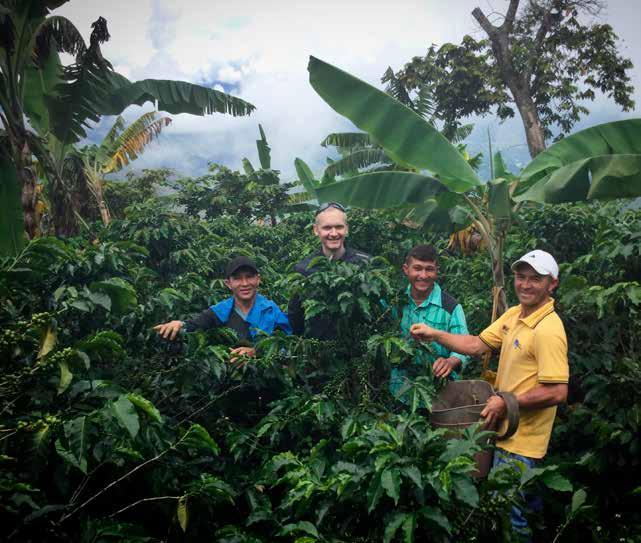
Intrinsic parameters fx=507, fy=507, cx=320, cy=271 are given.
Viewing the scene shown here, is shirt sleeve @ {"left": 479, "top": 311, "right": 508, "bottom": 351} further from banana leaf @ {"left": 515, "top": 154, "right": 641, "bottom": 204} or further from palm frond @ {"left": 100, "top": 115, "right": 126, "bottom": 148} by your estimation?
palm frond @ {"left": 100, "top": 115, "right": 126, "bottom": 148}

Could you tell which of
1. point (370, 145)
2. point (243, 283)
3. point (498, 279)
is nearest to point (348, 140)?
point (370, 145)

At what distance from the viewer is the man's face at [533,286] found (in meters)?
2.90

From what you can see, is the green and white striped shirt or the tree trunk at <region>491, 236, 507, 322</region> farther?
the tree trunk at <region>491, 236, 507, 322</region>

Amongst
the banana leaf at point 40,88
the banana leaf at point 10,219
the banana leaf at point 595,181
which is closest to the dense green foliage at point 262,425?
the banana leaf at point 595,181

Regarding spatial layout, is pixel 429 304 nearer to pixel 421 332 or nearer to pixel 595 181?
pixel 421 332

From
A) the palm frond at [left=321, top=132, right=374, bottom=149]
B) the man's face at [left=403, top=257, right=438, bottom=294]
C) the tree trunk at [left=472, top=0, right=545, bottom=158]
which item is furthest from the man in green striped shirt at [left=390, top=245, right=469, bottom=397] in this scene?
the tree trunk at [left=472, top=0, right=545, bottom=158]

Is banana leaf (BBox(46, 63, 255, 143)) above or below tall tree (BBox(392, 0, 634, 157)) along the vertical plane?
below

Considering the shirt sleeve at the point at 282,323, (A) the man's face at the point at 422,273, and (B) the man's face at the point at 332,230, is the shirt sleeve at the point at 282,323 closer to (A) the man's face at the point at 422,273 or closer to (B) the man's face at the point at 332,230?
(B) the man's face at the point at 332,230

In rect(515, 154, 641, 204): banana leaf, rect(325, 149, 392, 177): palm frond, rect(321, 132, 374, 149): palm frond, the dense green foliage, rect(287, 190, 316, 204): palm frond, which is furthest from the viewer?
rect(287, 190, 316, 204): palm frond

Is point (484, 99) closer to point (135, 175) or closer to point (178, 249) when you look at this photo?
point (178, 249)

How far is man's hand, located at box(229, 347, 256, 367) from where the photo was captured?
116 inches

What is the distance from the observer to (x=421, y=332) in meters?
2.88

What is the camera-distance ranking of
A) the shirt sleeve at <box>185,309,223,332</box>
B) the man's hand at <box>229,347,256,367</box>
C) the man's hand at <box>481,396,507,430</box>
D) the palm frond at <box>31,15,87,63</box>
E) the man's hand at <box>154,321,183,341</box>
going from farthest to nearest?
the palm frond at <box>31,15,87,63</box>, the shirt sleeve at <box>185,309,223,332</box>, the man's hand at <box>154,321,183,341</box>, the man's hand at <box>229,347,256,367</box>, the man's hand at <box>481,396,507,430</box>

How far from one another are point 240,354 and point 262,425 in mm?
422
